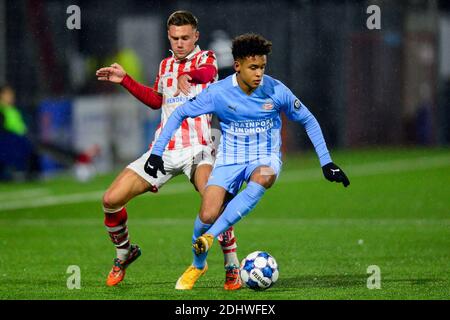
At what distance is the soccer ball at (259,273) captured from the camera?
344 inches

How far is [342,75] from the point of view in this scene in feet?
93.0

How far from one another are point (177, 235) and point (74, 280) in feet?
14.8

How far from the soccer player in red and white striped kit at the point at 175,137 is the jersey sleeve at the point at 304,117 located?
0.72 metres

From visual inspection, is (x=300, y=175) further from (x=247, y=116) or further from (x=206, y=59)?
(x=247, y=116)

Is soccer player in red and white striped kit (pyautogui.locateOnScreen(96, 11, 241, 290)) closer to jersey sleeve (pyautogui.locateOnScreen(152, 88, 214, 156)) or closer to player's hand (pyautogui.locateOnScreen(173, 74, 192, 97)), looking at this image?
player's hand (pyautogui.locateOnScreen(173, 74, 192, 97))

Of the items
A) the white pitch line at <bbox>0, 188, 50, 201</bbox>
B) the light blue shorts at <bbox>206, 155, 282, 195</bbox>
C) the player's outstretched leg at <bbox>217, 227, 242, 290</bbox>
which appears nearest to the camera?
the light blue shorts at <bbox>206, 155, 282, 195</bbox>

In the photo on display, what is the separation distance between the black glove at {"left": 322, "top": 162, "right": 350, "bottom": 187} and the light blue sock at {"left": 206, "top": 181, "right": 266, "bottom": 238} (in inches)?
20.5

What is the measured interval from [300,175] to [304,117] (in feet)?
46.6

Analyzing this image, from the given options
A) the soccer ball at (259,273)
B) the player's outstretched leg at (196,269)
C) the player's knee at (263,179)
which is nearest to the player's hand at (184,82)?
the player's knee at (263,179)

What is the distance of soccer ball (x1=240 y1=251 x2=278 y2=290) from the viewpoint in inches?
344

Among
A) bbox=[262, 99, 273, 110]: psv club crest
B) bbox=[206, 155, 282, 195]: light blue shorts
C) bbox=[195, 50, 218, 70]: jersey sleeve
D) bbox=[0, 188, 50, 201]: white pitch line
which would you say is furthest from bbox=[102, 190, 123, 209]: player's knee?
bbox=[0, 188, 50, 201]: white pitch line

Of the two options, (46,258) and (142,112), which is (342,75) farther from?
(46,258)

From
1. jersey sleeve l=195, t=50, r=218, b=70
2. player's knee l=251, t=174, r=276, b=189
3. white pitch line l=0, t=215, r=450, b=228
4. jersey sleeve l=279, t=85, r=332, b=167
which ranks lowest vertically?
white pitch line l=0, t=215, r=450, b=228
